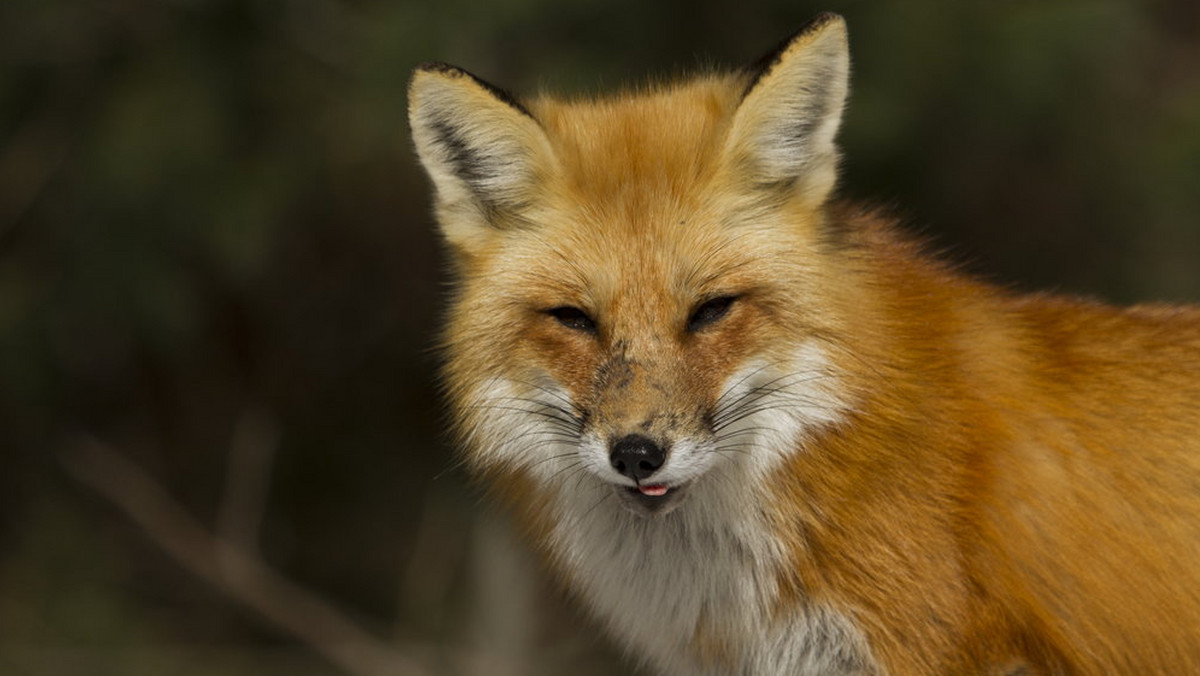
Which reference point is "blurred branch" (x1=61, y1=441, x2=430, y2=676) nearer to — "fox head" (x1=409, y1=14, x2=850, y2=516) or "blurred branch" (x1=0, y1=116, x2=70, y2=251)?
"blurred branch" (x1=0, y1=116, x2=70, y2=251)

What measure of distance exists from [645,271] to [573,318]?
22cm

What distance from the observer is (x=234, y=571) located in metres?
9.49

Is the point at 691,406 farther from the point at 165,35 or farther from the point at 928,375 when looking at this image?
the point at 165,35

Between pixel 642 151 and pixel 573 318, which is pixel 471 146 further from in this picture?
pixel 573 318

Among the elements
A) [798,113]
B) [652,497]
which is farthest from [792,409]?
[798,113]

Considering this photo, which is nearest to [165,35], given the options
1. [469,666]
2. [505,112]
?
[469,666]

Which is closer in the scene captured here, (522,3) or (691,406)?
(691,406)

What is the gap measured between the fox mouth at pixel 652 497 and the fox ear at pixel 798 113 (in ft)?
2.77

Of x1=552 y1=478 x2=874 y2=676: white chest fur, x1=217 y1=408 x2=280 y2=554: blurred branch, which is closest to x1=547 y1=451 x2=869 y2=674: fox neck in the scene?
x1=552 y1=478 x2=874 y2=676: white chest fur

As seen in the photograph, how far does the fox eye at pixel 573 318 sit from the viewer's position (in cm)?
344

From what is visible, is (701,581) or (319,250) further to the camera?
(319,250)

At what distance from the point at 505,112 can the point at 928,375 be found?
1.27 metres

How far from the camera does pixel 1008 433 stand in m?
3.58

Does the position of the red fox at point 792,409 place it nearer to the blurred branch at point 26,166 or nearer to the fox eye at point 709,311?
the fox eye at point 709,311
